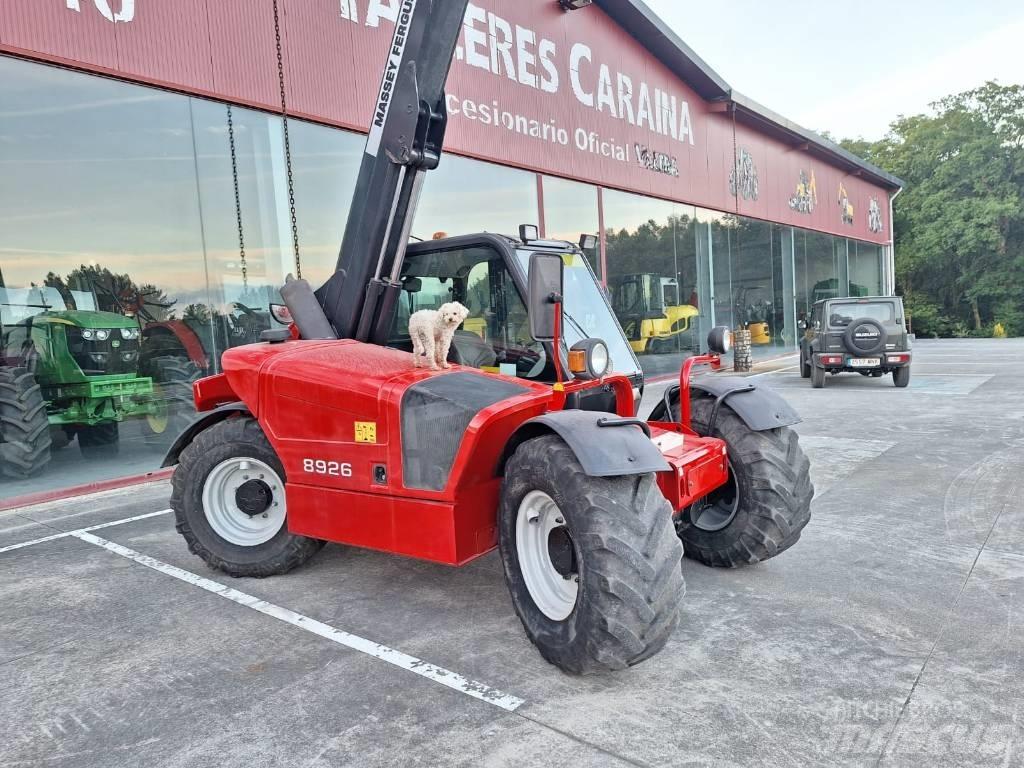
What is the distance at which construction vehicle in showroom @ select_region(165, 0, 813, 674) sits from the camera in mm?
2932

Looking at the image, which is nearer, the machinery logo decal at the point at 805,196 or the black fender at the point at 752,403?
the black fender at the point at 752,403

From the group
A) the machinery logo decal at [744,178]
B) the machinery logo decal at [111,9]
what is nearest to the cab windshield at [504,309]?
the machinery logo decal at [111,9]

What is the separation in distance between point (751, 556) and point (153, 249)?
721cm

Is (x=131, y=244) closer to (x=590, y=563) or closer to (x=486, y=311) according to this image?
(x=486, y=311)

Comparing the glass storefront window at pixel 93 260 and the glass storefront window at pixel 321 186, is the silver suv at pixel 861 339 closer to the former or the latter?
the glass storefront window at pixel 321 186

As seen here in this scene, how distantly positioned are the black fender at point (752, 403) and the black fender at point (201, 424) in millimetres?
2850

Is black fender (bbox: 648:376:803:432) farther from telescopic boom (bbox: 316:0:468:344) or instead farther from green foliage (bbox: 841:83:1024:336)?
green foliage (bbox: 841:83:1024:336)

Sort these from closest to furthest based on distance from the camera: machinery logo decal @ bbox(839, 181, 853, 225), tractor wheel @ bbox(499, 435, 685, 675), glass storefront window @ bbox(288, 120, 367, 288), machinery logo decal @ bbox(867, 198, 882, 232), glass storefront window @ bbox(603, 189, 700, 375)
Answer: tractor wheel @ bbox(499, 435, 685, 675) → glass storefront window @ bbox(288, 120, 367, 288) → glass storefront window @ bbox(603, 189, 700, 375) → machinery logo decal @ bbox(839, 181, 853, 225) → machinery logo decal @ bbox(867, 198, 882, 232)

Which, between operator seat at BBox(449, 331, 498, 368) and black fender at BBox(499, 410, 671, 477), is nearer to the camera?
black fender at BBox(499, 410, 671, 477)

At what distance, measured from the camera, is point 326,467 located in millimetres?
3846

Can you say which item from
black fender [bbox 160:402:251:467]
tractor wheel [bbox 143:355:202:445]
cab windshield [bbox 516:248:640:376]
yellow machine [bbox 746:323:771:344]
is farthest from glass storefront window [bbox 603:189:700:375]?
black fender [bbox 160:402:251:467]

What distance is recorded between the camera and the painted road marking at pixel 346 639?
2911 mm

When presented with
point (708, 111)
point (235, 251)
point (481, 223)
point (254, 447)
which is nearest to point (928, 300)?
point (708, 111)

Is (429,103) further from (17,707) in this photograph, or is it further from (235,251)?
(235,251)
